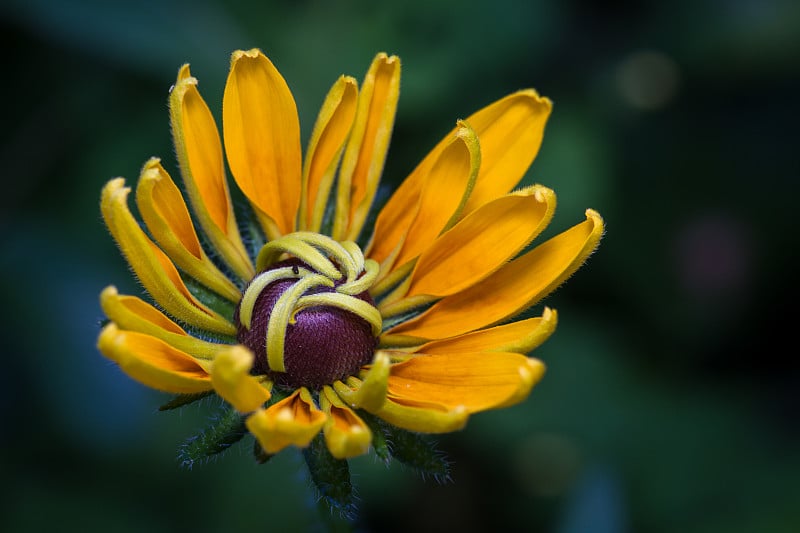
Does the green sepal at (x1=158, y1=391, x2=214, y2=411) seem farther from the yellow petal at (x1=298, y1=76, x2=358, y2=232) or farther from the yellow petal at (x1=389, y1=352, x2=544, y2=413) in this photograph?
the yellow petal at (x1=298, y1=76, x2=358, y2=232)

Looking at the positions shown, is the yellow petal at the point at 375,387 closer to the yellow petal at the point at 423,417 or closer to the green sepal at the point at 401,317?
the yellow petal at the point at 423,417

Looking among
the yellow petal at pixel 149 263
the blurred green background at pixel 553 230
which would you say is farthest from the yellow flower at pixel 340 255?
the blurred green background at pixel 553 230

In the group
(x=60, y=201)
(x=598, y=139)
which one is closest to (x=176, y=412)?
(x=60, y=201)

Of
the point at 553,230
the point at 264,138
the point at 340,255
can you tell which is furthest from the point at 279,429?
the point at 553,230

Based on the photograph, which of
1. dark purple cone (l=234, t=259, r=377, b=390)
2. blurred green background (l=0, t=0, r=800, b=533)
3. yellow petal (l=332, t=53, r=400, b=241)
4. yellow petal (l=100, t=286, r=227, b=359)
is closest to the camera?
yellow petal (l=100, t=286, r=227, b=359)

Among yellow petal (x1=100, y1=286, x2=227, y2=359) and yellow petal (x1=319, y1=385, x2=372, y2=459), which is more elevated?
yellow petal (x1=100, y1=286, x2=227, y2=359)

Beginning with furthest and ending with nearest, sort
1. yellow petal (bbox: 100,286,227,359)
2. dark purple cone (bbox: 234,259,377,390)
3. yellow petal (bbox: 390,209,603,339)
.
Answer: dark purple cone (bbox: 234,259,377,390)
yellow petal (bbox: 390,209,603,339)
yellow petal (bbox: 100,286,227,359)

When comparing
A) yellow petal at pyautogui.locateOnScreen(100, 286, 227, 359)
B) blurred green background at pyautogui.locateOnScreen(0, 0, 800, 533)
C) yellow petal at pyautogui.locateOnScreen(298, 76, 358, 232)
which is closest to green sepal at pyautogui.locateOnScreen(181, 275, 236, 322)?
yellow petal at pyautogui.locateOnScreen(100, 286, 227, 359)
